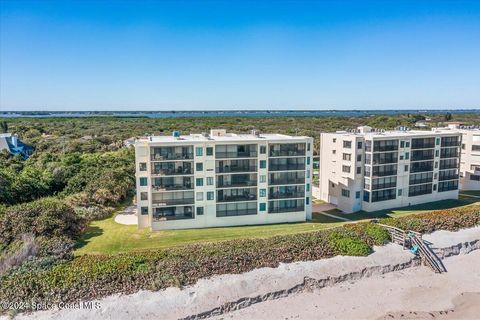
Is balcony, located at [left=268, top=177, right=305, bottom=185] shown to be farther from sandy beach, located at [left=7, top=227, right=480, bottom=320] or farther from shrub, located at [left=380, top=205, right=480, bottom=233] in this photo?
sandy beach, located at [left=7, top=227, right=480, bottom=320]

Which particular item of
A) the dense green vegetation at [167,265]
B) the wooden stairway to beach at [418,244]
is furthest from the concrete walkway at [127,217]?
the wooden stairway to beach at [418,244]

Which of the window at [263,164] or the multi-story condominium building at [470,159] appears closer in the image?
A: the window at [263,164]

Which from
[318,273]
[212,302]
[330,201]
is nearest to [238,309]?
[212,302]

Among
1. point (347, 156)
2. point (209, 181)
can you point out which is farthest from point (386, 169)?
point (209, 181)

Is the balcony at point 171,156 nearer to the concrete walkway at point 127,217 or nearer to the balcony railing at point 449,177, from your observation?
the concrete walkway at point 127,217

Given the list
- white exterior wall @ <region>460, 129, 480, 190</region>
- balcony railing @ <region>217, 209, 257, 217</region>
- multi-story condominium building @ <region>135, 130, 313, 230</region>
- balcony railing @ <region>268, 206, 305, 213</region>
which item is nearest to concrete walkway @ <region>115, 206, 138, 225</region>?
multi-story condominium building @ <region>135, 130, 313, 230</region>

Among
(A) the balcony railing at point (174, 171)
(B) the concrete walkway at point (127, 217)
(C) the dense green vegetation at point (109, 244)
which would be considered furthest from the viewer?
(B) the concrete walkway at point (127, 217)
